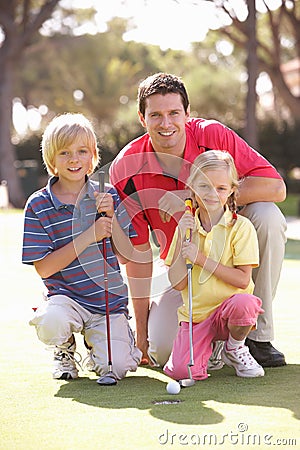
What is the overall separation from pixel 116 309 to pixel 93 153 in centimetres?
74

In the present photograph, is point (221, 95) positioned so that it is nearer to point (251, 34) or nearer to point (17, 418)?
point (251, 34)

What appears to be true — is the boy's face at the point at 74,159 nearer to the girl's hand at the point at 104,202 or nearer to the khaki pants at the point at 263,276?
the girl's hand at the point at 104,202

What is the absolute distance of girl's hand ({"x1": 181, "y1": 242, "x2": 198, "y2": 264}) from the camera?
168 inches

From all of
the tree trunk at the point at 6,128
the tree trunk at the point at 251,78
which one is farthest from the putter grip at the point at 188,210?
the tree trunk at the point at 6,128

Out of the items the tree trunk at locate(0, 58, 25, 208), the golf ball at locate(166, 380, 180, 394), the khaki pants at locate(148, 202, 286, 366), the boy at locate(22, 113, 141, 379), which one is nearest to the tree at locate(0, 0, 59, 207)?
the tree trunk at locate(0, 58, 25, 208)

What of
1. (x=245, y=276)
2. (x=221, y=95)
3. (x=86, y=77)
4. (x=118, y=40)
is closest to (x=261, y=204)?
(x=245, y=276)

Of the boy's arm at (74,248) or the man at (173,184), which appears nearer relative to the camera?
the boy's arm at (74,248)

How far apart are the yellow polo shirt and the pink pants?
0.21 feet

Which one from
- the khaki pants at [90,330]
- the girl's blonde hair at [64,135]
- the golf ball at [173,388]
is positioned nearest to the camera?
the golf ball at [173,388]

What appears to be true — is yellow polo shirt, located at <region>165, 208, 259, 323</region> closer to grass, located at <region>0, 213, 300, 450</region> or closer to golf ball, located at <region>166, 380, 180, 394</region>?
grass, located at <region>0, 213, 300, 450</region>

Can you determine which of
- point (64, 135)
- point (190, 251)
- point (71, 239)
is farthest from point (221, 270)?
point (64, 135)

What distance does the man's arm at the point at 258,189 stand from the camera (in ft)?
15.8

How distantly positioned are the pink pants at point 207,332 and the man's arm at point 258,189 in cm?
66

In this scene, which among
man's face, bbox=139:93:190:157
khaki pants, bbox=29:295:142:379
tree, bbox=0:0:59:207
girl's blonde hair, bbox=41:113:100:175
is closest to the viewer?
khaki pants, bbox=29:295:142:379
